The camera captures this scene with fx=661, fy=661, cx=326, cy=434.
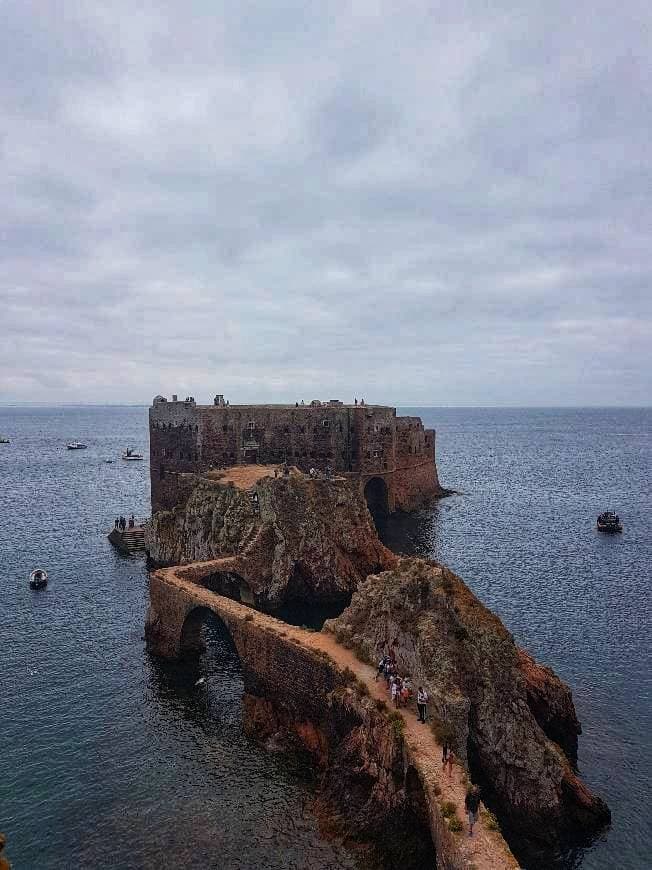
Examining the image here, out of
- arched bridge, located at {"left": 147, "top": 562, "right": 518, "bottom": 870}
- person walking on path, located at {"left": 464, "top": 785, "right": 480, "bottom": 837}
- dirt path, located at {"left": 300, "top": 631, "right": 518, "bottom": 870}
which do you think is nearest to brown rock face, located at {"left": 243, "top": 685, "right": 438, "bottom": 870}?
arched bridge, located at {"left": 147, "top": 562, "right": 518, "bottom": 870}

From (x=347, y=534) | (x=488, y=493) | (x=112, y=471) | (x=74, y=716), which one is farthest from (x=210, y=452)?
(x=112, y=471)

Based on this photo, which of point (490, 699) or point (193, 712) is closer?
A: point (490, 699)

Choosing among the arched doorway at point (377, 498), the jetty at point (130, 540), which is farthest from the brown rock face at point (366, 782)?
the arched doorway at point (377, 498)

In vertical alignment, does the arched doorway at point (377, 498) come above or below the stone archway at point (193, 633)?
above

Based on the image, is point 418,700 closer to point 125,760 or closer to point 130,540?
point 125,760

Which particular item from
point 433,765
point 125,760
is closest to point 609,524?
point 433,765

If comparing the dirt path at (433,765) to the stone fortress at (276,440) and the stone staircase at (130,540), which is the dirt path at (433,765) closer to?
the stone fortress at (276,440)
